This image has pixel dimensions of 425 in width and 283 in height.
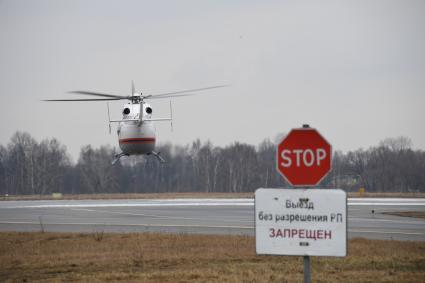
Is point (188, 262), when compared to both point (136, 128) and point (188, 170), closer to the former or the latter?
point (136, 128)

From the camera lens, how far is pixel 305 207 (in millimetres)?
6367

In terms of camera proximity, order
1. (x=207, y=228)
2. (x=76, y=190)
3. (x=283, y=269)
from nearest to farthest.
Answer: (x=283, y=269) < (x=207, y=228) < (x=76, y=190)

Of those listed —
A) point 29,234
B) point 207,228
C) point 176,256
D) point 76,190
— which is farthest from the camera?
point 76,190

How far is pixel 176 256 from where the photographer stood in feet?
45.6

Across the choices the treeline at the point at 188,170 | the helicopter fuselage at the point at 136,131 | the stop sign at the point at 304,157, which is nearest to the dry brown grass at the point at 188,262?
the stop sign at the point at 304,157

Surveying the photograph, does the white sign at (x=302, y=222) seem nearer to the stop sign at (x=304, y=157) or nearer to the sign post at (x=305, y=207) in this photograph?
the sign post at (x=305, y=207)

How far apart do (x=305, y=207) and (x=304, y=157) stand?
1.70 feet

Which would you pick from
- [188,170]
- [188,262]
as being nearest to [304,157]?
[188,262]

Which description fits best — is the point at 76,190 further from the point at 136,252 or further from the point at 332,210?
the point at 332,210

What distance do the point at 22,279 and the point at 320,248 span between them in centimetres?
677

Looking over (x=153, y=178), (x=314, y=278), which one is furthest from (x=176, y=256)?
(x=153, y=178)

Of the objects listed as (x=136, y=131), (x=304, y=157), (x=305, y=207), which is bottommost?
(x=305, y=207)

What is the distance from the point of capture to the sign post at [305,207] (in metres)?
6.25

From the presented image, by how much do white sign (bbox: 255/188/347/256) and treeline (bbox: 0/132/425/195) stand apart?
88.7m
